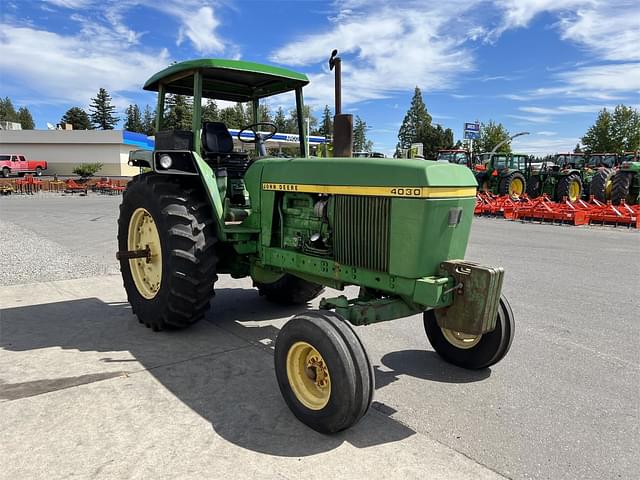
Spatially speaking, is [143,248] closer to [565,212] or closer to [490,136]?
[565,212]

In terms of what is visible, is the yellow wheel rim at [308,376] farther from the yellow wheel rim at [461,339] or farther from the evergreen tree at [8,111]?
the evergreen tree at [8,111]

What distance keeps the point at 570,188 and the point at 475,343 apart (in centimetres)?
1643

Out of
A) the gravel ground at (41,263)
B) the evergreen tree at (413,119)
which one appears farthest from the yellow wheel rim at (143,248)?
the evergreen tree at (413,119)

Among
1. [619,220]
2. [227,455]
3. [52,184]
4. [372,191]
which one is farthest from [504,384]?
[52,184]

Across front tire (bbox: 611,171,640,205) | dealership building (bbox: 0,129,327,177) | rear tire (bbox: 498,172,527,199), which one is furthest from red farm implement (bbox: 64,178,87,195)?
front tire (bbox: 611,171,640,205)

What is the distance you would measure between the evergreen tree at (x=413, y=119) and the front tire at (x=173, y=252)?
2991 inches

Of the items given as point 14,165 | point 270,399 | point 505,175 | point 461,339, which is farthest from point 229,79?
point 14,165

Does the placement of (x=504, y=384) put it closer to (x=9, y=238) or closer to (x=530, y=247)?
(x=530, y=247)

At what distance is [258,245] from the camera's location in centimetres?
454

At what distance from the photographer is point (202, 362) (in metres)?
3.99

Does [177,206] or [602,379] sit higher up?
[177,206]

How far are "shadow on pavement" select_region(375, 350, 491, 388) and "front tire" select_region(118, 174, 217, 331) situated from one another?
1.70 m

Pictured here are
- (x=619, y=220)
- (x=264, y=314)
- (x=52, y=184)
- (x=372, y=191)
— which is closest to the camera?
(x=372, y=191)

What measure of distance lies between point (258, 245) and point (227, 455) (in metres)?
2.14
